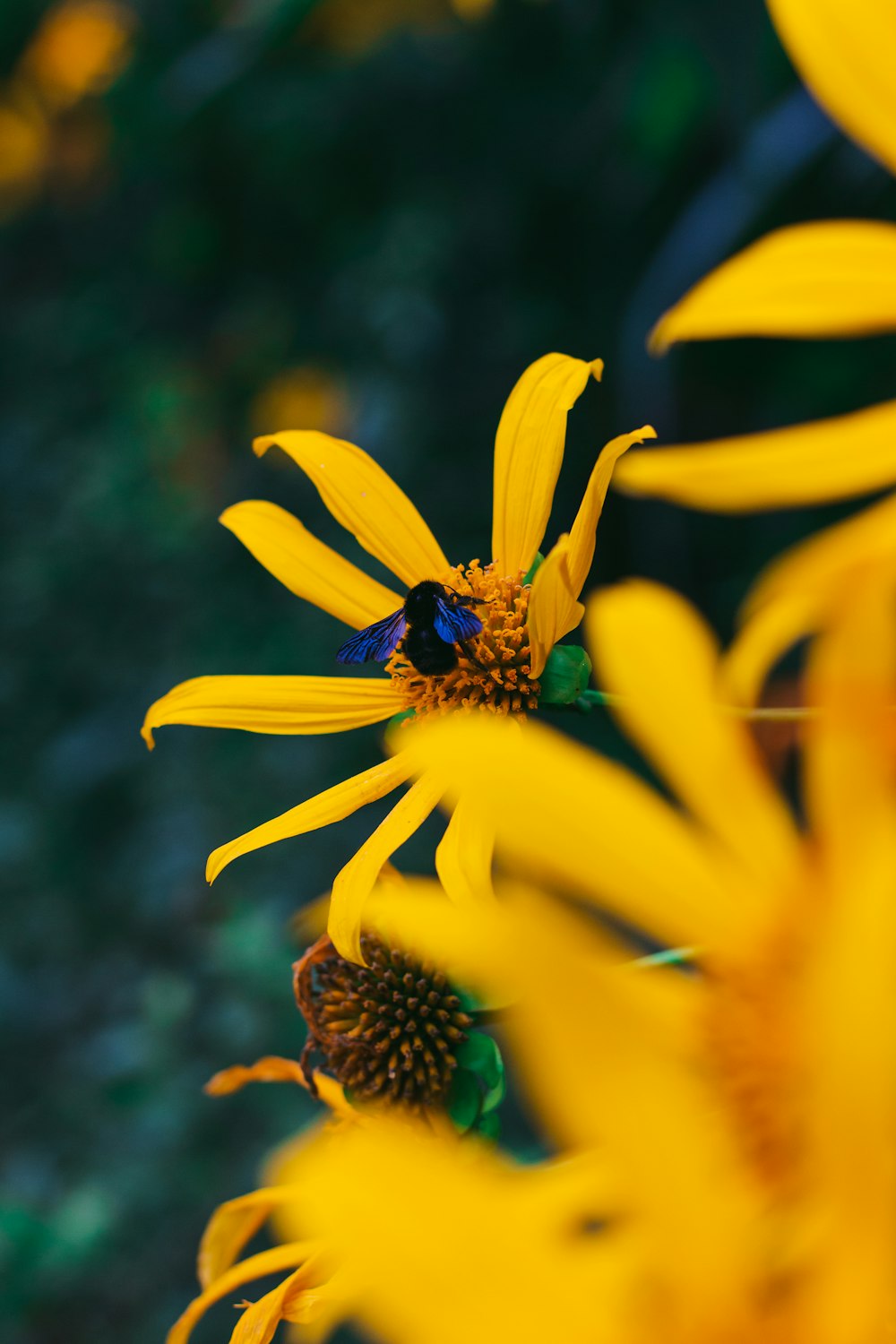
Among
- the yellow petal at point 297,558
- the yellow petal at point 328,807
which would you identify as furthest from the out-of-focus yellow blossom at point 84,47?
the yellow petal at point 328,807

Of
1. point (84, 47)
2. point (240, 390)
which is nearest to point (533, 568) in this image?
point (240, 390)

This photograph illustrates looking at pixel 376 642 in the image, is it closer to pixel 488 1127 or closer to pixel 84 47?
pixel 488 1127

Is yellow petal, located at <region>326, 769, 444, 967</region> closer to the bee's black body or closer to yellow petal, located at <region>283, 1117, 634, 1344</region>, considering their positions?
the bee's black body

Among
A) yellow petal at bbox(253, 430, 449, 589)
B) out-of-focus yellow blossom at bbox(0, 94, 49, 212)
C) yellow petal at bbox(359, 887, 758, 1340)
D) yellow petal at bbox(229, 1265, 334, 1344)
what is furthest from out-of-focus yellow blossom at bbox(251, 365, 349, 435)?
yellow petal at bbox(359, 887, 758, 1340)

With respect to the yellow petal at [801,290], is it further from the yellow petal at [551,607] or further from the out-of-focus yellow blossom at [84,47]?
the out-of-focus yellow blossom at [84,47]

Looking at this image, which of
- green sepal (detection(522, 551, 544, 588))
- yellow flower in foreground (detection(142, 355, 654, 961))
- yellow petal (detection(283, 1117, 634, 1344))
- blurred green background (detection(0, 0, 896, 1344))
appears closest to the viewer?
yellow petal (detection(283, 1117, 634, 1344))

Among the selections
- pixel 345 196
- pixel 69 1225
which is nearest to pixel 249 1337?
pixel 69 1225

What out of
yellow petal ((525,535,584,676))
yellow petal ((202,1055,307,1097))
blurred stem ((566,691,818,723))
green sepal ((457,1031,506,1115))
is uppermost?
yellow petal ((525,535,584,676))
